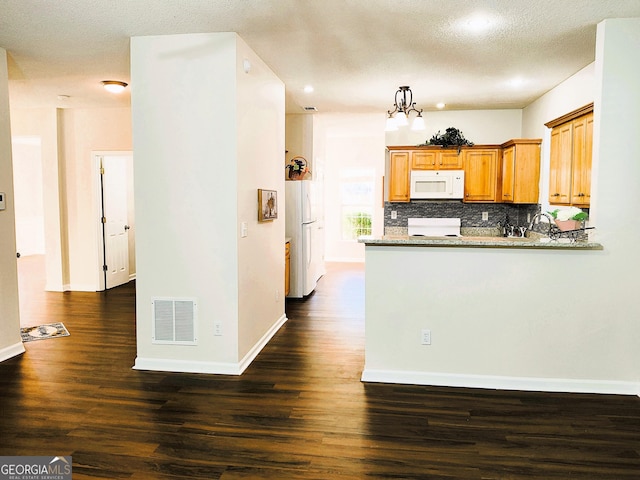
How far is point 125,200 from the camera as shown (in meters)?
8.09

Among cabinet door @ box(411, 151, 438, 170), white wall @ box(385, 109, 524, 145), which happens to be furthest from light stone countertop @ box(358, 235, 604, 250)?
white wall @ box(385, 109, 524, 145)

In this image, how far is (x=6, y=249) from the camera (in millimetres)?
4426

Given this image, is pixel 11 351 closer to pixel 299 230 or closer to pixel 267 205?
pixel 267 205

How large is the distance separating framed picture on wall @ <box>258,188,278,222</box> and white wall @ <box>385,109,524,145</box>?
3.02 m

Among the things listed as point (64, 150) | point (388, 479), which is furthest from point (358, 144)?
point (388, 479)

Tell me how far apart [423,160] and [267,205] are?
3.12m

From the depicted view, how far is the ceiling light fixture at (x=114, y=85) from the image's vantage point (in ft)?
17.9

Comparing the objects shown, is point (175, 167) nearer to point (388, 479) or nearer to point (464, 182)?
point (388, 479)

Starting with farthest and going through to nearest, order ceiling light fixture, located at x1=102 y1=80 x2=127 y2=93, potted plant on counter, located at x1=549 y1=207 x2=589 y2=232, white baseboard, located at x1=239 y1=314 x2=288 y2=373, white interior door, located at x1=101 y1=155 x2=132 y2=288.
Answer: white interior door, located at x1=101 y1=155 x2=132 y2=288, ceiling light fixture, located at x1=102 y1=80 x2=127 y2=93, white baseboard, located at x1=239 y1=314 x2=288 y2=373, potted plant on counter, located at x1=549 y1=207 x2=589 y2=232

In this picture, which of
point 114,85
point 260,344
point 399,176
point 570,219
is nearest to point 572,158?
point 570,219

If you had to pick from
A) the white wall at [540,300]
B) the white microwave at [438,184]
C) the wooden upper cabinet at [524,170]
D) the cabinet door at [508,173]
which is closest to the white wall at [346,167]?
the white microwave at [438,184]

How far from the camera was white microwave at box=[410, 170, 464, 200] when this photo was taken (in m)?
6.97

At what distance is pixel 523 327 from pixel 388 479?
5.82 ft

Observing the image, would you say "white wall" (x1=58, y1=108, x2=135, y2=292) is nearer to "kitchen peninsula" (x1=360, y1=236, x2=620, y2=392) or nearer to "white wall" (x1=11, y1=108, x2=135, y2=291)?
"white wall" (x1=11, y1=108, x2=135, y2=291)
